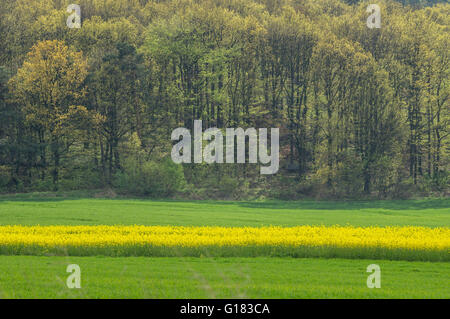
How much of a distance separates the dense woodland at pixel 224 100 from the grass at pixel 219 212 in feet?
17.3

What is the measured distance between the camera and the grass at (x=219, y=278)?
1504 cm

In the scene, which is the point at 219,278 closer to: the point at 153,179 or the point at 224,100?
the point at 153,179

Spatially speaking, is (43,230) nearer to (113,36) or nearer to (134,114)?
(134,114)

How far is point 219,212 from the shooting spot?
148 ft

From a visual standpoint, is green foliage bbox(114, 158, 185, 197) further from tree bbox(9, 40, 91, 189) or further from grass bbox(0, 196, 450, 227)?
tree bbox(9, 40, 91, 189)

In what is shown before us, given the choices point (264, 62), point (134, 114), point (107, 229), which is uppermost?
point (264, 62)

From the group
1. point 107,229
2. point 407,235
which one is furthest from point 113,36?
point 407,235

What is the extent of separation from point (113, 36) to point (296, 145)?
23.1 m

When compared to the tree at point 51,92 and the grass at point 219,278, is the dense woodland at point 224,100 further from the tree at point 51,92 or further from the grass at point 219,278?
the grass at point 219,278

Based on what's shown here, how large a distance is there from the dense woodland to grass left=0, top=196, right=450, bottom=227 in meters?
5.27

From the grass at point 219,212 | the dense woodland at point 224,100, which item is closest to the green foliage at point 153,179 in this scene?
the dense woodland at point 224,100

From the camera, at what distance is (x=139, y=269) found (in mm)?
19281

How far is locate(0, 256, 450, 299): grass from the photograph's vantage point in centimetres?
1504
